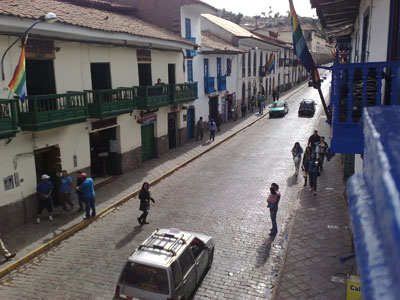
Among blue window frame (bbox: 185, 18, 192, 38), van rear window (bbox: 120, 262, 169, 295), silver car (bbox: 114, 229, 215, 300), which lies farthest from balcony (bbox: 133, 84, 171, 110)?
van rear window (bbox: 120, 262, 169, 295)

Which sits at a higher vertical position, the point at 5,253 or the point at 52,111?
the point at 52,111

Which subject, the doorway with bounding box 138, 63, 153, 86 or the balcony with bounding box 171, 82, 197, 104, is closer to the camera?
the doorway with bounding box 138, 63, 153, 86

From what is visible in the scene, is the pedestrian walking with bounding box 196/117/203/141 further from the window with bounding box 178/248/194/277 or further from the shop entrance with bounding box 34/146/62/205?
the window with bounding box 178/248/194/277

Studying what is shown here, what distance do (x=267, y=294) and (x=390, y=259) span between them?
8.11 m

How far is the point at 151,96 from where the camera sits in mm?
19281

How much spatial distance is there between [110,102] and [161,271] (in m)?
10.3

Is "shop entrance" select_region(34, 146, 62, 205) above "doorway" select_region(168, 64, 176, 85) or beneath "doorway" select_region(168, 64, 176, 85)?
beneath

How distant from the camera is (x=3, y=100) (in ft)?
35.3

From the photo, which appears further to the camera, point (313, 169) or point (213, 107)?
point (213, 107)

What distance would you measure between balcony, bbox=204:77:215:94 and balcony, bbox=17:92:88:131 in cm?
1508

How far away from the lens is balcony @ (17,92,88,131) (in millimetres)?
11914

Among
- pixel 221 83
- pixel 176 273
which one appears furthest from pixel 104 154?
pixel 221 83

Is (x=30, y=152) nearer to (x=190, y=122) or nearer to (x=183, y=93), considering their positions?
(x=183, y=93)

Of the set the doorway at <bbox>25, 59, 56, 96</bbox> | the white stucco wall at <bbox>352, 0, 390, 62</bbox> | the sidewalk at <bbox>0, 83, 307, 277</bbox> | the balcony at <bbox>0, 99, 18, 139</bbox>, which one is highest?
the white stucco wall at <bbox>352, 0, 390, 62</bbox>
